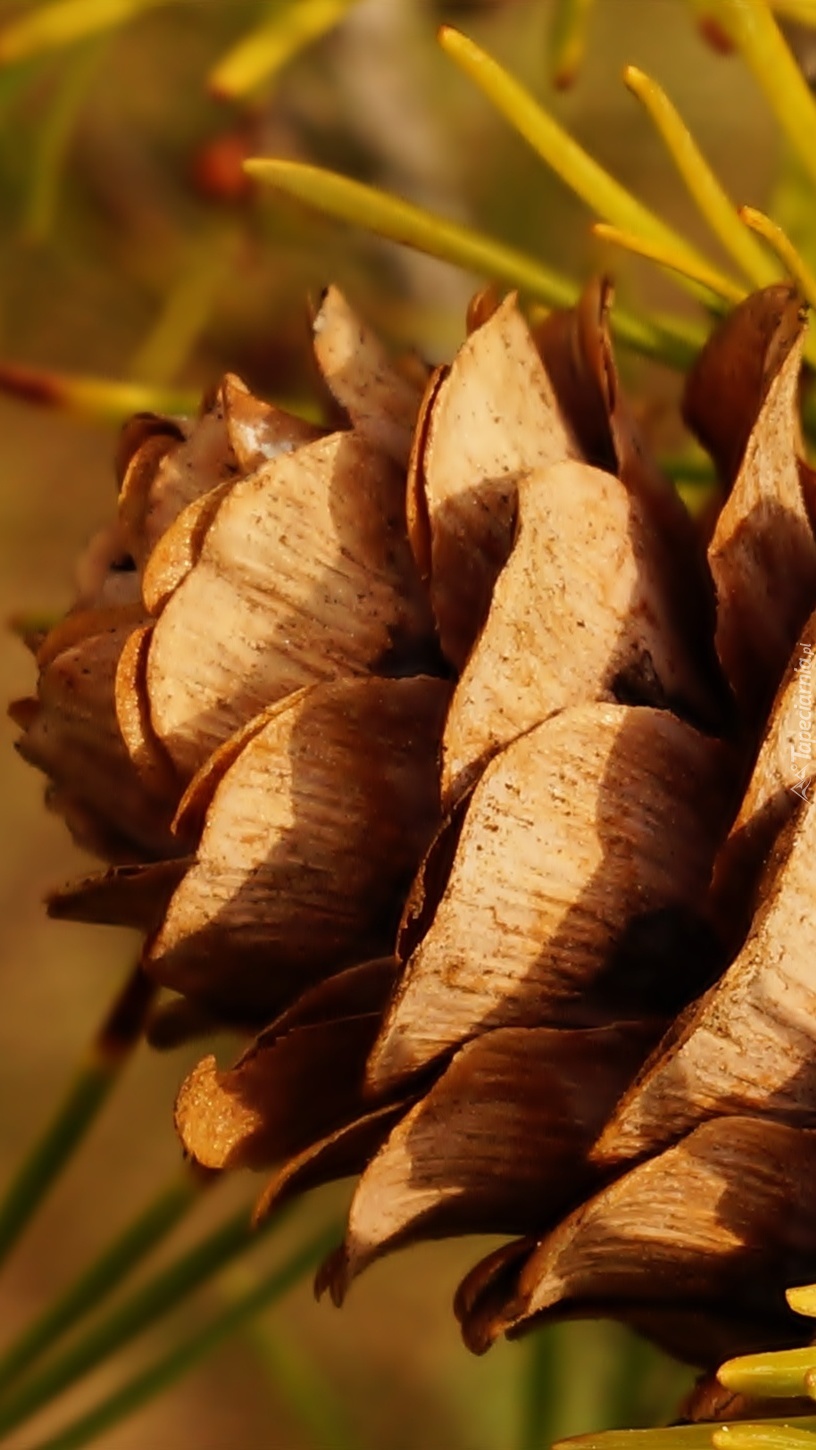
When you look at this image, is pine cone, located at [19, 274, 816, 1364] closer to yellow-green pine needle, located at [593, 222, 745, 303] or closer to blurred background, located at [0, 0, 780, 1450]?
yellow-green pine needle, located at [593, 222, 745, 303]

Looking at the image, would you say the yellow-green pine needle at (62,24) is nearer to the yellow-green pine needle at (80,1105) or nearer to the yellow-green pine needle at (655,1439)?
the yellow-green pine needle at (80,1105)

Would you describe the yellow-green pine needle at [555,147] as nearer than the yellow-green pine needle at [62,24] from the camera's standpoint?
Yes

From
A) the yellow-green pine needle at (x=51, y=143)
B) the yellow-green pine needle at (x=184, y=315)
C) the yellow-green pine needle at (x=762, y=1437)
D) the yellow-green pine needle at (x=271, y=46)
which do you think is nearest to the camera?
the yellow-green pine needle at (x=762, y=1437)

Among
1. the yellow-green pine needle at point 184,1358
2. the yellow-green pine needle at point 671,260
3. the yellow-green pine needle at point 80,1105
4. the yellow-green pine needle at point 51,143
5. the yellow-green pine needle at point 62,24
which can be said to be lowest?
the yellow-green pine needle at point 184,1358

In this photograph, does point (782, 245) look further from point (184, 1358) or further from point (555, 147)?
point (184, 1358)

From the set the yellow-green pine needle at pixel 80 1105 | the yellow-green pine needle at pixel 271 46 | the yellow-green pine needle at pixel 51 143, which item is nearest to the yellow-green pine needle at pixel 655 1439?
the yellow-green pine needle at pixel 80 1105

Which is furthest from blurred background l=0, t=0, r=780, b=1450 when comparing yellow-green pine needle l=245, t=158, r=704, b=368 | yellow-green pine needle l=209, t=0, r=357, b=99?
yellow-green pine needle l=245, t=158, r=704, b=368
